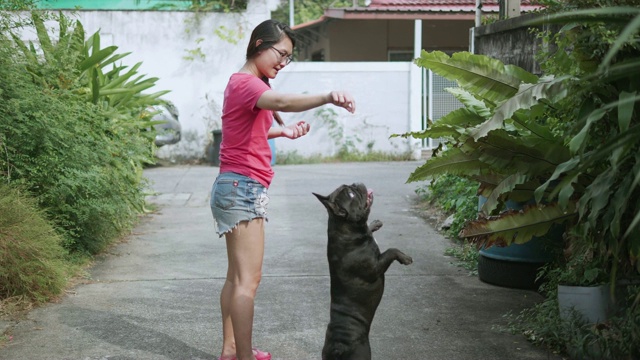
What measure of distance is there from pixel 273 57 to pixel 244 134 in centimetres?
45

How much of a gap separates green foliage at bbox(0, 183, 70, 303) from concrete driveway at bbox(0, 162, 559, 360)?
17 centimetres

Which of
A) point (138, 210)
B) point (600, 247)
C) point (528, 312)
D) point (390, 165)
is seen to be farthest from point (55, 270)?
point (390, 165)

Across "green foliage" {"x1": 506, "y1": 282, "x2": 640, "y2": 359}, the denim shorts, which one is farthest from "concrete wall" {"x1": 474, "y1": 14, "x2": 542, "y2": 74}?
the denim shorts

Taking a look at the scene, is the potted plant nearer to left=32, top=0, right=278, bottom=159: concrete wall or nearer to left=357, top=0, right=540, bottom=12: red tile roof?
left=357, top=0, right=540, bottom=12: red tile roof

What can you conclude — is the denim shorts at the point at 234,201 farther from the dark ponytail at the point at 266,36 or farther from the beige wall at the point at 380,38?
the beige wall at the point at 380,38

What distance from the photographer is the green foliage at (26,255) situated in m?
5.69

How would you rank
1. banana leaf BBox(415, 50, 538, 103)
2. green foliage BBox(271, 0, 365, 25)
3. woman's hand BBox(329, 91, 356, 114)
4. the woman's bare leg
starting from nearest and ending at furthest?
woman's hand BBox(329, 91, 356, 114) → the woman's bare leg → banana leaf BBox(415, 50, 538, 103) → green foliage BBox(271, 0, 365, 25)

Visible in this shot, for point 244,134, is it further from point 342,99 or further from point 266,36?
point 342,99

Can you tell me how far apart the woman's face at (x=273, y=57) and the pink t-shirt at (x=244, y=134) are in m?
0.15

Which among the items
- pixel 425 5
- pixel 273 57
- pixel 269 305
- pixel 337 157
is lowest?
pixel 337 157

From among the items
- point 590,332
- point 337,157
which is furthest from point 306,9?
point 590,332

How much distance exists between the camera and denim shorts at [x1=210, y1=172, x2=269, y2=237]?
4.39 meters

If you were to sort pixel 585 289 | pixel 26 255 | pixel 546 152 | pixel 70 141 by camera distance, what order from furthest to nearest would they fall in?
pixel 70 141, pixel 26 255, pixel 546 152, pixel 585 289

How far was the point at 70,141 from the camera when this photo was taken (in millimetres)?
7117
